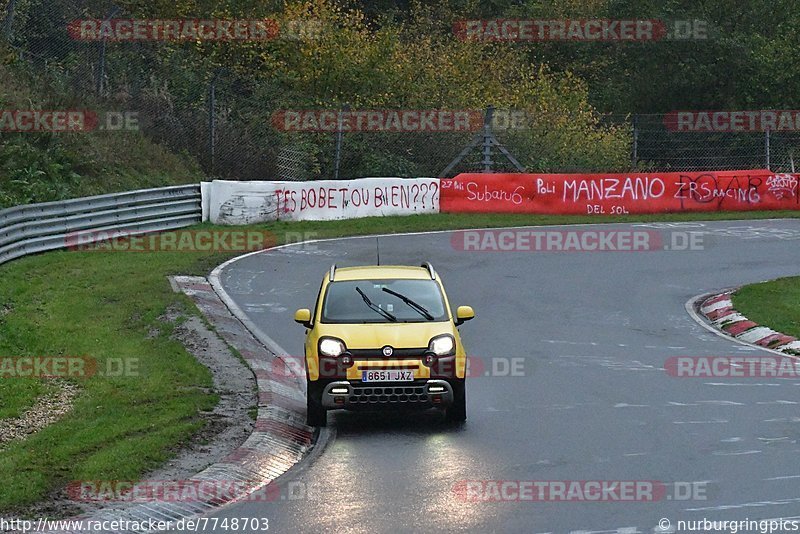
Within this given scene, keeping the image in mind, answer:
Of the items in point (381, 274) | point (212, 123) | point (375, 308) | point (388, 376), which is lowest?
point (388, 376)

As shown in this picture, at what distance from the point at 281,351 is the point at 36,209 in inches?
365

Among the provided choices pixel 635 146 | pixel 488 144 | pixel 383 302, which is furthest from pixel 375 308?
pixel 635 146

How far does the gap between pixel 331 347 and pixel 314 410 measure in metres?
0.67

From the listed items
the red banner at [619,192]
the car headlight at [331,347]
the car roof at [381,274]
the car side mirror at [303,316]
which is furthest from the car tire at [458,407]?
the red banner at [619,192]

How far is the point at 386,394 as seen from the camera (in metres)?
12.1

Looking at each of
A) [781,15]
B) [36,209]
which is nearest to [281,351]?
[36,209]

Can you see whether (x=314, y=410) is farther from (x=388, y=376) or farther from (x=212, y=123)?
(x=212, y=123)

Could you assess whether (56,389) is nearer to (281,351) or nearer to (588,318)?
(281,351)

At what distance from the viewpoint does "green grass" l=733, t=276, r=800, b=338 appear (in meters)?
18.2

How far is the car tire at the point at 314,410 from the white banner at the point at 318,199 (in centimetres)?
1599

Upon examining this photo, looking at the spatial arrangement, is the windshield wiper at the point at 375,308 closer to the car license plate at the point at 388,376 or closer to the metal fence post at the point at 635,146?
the car license plate at the point at 388,376

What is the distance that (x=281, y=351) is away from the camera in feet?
53.1

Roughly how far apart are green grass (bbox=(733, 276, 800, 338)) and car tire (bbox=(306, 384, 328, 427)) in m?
8.01

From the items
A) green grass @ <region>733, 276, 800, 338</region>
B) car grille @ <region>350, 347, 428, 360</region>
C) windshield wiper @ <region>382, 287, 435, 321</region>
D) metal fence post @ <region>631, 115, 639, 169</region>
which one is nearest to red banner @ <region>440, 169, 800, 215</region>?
metal fence post @ <region>631, 115, 639, 169</region>
